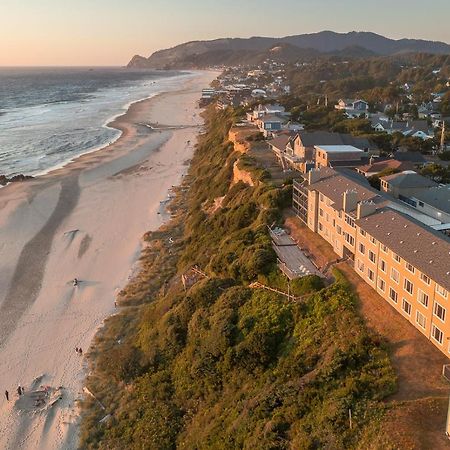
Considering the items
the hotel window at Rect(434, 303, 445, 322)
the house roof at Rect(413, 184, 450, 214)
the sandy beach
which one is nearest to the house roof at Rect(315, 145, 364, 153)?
the house roof at Rect(413, 184, 450, 214)

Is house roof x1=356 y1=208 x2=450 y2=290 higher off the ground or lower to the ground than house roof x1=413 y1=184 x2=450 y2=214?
higher

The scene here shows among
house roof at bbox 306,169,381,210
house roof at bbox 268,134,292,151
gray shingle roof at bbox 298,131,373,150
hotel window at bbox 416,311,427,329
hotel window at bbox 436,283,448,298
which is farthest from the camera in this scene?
house roof at bbox 268,134,292,151

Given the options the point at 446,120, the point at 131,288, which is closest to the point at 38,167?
the point at 131,288

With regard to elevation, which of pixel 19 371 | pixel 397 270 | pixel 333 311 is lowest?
pixel 19 371

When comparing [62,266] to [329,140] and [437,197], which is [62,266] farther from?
[437,197]

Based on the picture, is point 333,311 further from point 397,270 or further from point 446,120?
point 446,120

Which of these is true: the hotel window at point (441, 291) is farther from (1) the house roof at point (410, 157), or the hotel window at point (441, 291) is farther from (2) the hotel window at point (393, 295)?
(1) the house roof at point (410, 157)

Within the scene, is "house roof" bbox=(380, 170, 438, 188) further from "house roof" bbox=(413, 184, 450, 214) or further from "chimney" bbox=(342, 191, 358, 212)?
"chimney" bbox=(342, 191, 358, 212)

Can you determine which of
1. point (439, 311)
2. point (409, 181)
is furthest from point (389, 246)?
point (409, 181)
